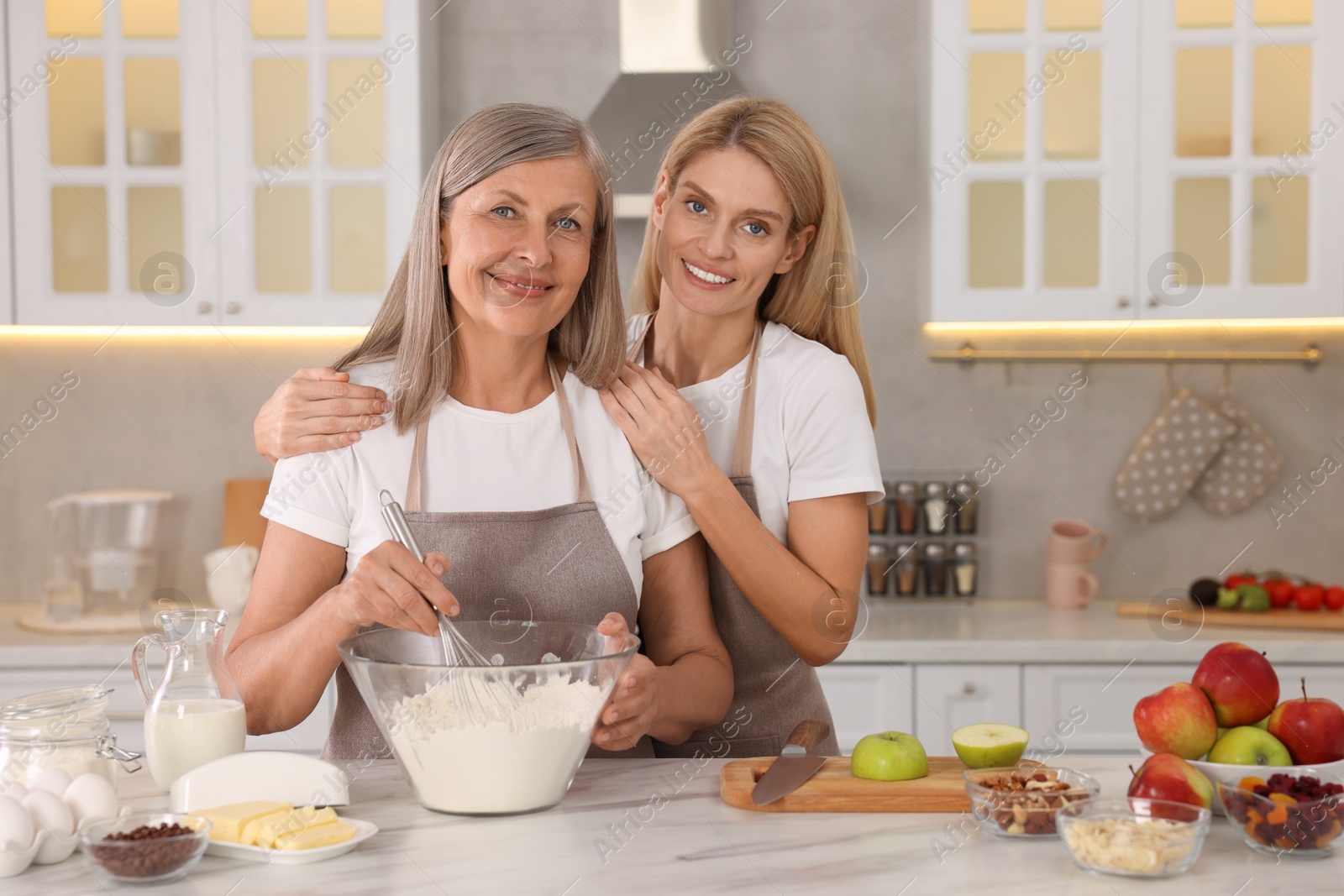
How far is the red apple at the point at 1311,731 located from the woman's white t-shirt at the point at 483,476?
2.22 feet

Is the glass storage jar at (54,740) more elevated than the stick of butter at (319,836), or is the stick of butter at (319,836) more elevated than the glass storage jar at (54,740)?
the glass storage jar at (54,740)

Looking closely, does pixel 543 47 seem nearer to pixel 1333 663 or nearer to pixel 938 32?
pixel 938 32

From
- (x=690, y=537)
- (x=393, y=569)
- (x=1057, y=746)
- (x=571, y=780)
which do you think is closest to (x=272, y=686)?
(x=393, y=569)

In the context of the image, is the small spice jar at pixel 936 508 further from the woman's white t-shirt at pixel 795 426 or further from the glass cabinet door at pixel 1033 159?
the woman's white t-shirt at pixel 795 426

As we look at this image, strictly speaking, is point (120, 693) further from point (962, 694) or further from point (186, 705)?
point (962, 694)

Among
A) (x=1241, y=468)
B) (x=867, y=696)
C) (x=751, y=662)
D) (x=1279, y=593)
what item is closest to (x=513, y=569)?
(x=751, y=662)

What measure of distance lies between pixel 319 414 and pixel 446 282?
0.22m

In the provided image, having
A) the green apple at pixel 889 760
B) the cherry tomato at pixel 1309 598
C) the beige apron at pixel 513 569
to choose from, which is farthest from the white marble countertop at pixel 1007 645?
the green apple at pixel 889 760

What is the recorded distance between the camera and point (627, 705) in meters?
1.16

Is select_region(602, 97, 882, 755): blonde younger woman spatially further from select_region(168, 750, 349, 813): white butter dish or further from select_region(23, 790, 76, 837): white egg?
select_region(23, 790, 76, 837): white egg

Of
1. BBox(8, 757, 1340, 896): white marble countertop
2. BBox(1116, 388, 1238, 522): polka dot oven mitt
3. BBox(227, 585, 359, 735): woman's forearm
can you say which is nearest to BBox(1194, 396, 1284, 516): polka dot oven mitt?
BBox(1116, 388, 1238, 522): polka dot oven mitt

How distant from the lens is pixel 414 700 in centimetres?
100

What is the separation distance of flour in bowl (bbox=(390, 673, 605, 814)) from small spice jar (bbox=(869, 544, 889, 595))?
1905 millimetres

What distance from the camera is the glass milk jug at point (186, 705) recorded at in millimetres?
1060
